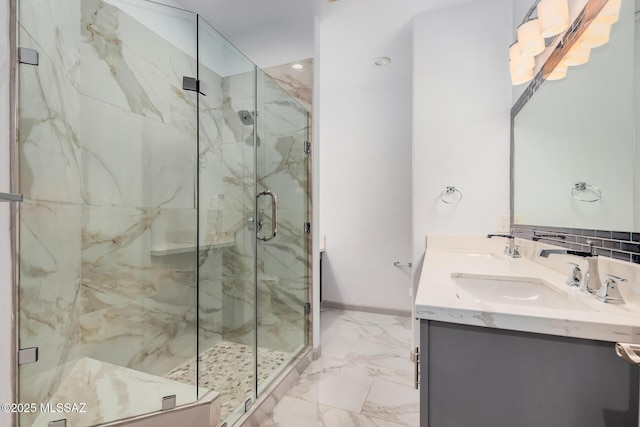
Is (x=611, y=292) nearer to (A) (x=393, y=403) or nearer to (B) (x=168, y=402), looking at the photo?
(A) (x=393, y=403)

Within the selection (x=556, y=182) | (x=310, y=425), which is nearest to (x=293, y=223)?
(x=310, y=425)

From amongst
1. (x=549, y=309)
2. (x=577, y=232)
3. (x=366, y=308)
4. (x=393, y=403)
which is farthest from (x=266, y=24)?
(x=366, y=308)

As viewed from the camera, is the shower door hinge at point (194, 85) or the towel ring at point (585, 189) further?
the shower door hinge at point (194, 85)

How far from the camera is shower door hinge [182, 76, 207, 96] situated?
5.37 feet

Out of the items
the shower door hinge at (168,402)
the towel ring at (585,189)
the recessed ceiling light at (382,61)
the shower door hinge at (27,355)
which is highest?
the recessed ceiling light at (382,61)

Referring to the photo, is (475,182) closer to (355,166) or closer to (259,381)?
(355,166)

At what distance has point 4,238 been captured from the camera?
3.48 feet

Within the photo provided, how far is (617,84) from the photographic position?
3.02 feet

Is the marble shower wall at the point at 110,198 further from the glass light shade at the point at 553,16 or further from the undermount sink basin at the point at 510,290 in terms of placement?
the glass light shade at the point at 553,16

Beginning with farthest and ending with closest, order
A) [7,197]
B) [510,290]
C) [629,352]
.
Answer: [510,290] → [7,197] → [629,352]

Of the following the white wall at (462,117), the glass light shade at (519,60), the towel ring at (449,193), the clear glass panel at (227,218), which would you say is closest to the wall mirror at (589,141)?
the glass light shade at (519,60)

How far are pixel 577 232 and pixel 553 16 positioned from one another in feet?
3.06

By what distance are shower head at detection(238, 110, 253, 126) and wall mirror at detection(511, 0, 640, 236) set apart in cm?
171

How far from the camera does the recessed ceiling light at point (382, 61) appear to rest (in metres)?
2.64
